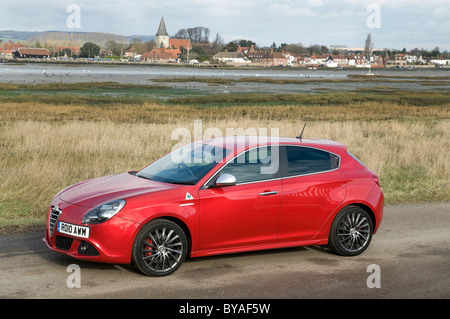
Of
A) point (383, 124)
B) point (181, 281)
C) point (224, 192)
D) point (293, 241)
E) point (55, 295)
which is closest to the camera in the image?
point (55, 295)

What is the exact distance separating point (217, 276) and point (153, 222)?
98 cm

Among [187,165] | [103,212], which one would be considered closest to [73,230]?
[103,212]

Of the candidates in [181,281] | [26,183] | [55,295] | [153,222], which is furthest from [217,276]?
[26,183]

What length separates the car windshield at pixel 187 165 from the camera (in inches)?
298

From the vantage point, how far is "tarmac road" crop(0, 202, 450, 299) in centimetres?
648

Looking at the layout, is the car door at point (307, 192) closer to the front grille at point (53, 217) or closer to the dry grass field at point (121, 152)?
the front grille at point (53, 217)

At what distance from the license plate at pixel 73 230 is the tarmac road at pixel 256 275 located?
0.48m

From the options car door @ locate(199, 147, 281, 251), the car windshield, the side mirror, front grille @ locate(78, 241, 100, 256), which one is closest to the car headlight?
front grille @ locate(78, 241, 100, 256)

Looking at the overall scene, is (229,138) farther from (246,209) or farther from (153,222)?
(153,222)

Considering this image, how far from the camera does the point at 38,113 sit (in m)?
35.9

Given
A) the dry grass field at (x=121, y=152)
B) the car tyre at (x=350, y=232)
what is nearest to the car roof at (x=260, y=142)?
the car tyre at (x=350, y=232)

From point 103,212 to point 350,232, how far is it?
336cm

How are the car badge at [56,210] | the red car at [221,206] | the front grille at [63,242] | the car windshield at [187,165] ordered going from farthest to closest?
1. the car windshield at [187,165]
2. the car badge at [56,210]
3. the front grille at [63,242]
4. the red car at [221,206]

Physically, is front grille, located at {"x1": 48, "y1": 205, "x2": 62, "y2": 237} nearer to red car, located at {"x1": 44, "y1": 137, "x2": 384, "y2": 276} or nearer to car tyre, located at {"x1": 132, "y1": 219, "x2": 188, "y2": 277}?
red car, located at {"x1": 44, "y1": 137, "x2": 384, "y2": 276}
